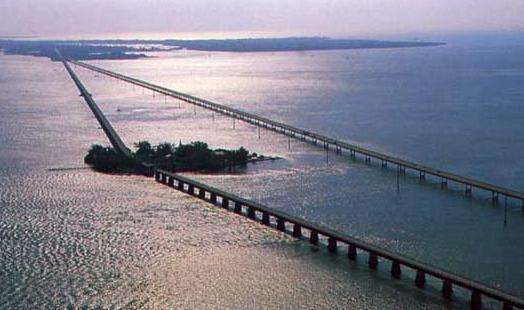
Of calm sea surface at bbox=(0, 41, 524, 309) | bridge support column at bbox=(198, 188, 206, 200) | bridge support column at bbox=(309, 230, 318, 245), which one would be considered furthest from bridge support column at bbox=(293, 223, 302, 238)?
bridge support column at bbox=(198, 188, 206, 200)

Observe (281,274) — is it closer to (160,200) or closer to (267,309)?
(267,309)

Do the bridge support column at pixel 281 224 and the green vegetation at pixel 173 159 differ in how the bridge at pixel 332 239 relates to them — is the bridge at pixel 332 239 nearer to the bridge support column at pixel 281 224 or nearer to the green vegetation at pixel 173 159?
the bridge support column at pixel 281 224

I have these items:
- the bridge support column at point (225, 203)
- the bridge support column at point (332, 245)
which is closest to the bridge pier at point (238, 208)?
the bridge support column at point (225, 203)

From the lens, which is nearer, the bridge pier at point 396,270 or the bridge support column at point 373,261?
the bridge pier at point 396,270

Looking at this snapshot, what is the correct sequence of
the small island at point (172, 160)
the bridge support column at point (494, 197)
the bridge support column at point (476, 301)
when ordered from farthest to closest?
the small island at point (172, 160) → the bridge support column at point (494, 197) → the bridge support column at point (476, 301)

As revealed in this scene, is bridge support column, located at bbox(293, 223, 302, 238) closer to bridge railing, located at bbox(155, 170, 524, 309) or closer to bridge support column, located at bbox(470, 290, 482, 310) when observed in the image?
bridge railing, located at bbox(155, 170, 524, 309)

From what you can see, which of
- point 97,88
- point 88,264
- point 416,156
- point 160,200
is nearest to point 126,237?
point 88,264
